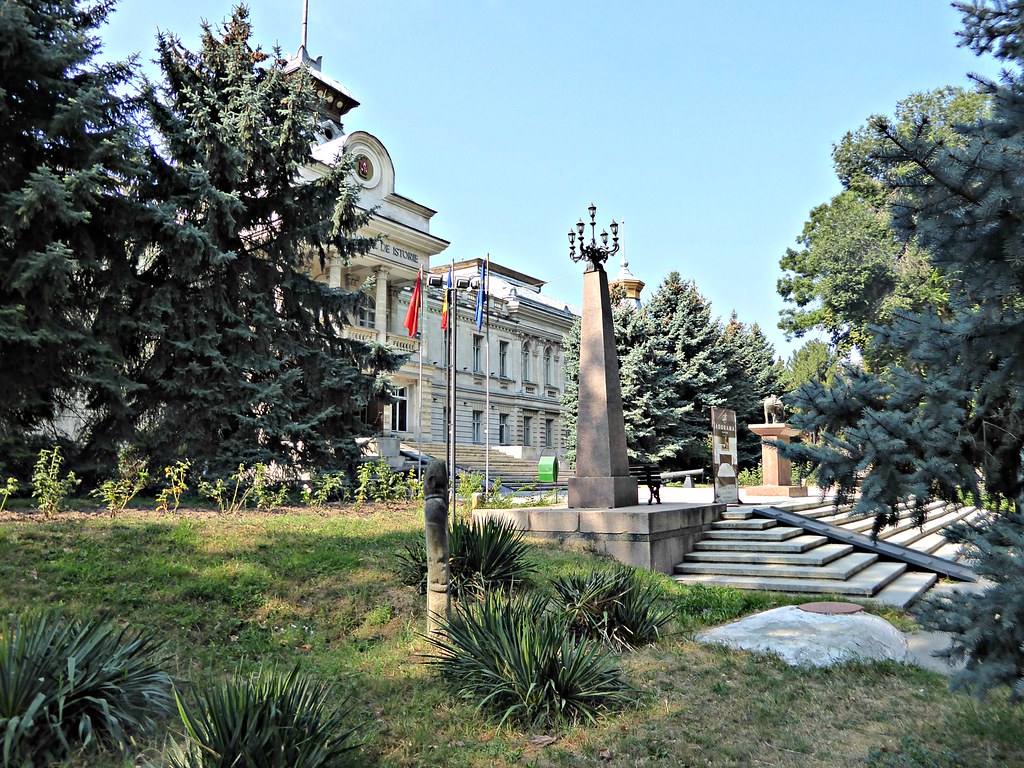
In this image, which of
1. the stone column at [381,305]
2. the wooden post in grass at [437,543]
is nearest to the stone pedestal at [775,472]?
the wooden post in grass at [437,543]

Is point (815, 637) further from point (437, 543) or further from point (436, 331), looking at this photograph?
point (436, 331)

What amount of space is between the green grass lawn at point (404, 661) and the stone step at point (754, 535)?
2785 mm

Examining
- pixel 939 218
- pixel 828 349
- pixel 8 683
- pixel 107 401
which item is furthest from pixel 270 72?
pixel 828 349

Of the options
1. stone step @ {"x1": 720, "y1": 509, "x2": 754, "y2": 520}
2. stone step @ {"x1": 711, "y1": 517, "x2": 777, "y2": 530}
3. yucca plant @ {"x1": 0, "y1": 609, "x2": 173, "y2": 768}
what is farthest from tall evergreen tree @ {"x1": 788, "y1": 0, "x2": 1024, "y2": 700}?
stone step @ {"x1": 720, "y1": 509, "x2": 754, "y2": 520}

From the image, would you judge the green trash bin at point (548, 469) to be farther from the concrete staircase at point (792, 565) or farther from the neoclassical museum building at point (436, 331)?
the concrete staircase at point (792, 565)

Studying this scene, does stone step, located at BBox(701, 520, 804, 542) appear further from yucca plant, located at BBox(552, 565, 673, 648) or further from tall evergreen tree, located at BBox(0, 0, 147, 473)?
tall evergreen tree, located at BBox(0, 0, 147, 473)

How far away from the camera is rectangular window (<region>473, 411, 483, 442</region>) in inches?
1690

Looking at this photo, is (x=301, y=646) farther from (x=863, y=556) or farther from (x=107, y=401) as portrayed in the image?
(x=863, y=556)

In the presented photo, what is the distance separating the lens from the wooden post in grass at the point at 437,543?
18.5ft

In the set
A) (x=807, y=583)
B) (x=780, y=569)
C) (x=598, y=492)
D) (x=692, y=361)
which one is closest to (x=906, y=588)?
(x=807, y=583)

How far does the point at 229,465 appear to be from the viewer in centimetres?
1380

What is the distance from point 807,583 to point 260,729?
866 centimetres

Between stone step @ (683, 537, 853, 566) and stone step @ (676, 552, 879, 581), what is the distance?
65 mm

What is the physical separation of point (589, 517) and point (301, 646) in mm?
5296
